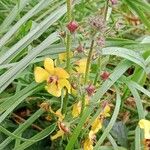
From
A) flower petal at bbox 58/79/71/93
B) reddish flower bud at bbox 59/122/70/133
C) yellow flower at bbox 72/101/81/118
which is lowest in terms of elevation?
reddish flower bud at bbox 59/122/70/133

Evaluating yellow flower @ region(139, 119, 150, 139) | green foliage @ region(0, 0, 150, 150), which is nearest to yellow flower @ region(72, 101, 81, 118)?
green foliage @ region(0, 0, 150, 150)

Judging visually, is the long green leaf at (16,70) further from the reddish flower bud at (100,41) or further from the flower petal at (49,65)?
the reddish flower bud at (100,41)

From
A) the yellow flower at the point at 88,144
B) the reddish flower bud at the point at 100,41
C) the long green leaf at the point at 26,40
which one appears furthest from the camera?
the long green leaf at the point at 26,40

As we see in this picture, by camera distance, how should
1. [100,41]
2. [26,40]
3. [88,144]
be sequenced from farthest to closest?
[26,40]
[88,144]
[100,41]

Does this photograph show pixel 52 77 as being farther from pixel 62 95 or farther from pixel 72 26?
pixel 72 26

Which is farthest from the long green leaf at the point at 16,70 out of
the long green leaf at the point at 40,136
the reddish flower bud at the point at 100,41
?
the reddish flower bud at the point at 100,41

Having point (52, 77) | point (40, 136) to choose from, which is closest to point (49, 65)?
point (52, 77)

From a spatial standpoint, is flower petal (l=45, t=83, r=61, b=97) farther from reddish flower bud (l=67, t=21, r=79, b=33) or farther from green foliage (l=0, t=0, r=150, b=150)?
reddish flower bud (l=67, t=21, r=79, b=33)

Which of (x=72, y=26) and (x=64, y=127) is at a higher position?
(x=72, y=26)
